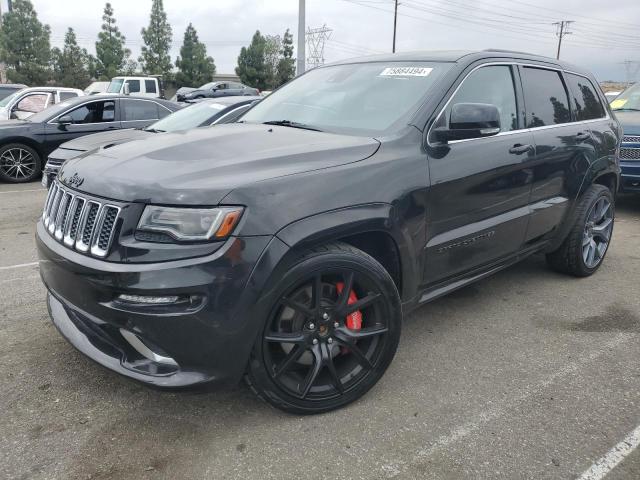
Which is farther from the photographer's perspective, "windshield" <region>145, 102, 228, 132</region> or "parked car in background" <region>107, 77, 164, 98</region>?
"parked car in background" <region>107, 77, 164, 98</region>

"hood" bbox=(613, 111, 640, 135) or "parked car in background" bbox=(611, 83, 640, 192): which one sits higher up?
"hood" bbox=(613, 111, 640, 135)

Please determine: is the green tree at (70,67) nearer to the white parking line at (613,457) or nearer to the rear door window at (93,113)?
the rear door window at (93,113)

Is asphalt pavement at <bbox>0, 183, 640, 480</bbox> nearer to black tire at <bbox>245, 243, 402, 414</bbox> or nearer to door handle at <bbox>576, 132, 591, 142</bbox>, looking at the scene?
black tire at <bbox>245, 243, 402, 414</bbox>

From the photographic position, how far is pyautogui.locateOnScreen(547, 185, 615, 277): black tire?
4414 millimetres

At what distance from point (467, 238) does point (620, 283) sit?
7.65ft

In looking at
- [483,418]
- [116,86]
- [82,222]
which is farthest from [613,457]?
[116,86]

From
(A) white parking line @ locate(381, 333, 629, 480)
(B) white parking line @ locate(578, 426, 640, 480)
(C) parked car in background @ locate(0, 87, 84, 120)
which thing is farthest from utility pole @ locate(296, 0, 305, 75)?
(B) white parking line @ locate(578, 426, 640, 480)

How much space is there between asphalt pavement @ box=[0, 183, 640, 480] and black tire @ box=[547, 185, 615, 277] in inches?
33.7

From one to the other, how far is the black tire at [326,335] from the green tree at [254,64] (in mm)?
56043

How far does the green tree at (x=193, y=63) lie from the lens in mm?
54844

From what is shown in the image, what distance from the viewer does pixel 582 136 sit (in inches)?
167

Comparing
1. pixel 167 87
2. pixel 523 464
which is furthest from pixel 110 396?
pixel 167 87

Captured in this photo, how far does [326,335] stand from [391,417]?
550mm

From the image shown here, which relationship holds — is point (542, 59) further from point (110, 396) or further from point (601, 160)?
point (110, 396)
